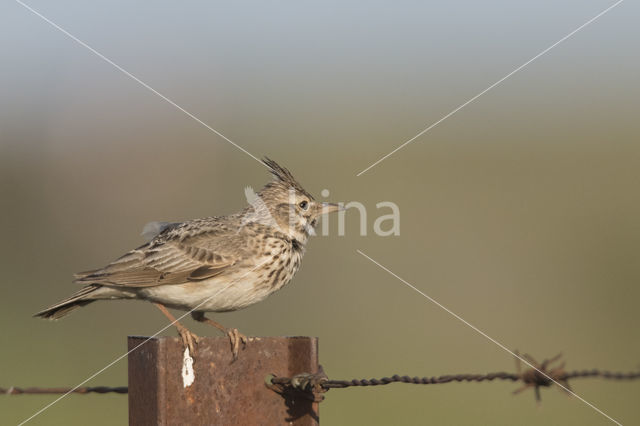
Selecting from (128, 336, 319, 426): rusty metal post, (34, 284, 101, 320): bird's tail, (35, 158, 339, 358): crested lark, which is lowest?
(128, 336, 319, 426): rusty metal post

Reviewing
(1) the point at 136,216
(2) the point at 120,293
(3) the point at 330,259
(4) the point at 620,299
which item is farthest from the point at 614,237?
(2) the point at 120,293

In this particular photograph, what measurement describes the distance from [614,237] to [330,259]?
6724 millimetres

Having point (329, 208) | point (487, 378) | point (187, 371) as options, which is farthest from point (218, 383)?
point (329, 208)

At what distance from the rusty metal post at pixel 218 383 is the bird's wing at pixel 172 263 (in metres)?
2.02

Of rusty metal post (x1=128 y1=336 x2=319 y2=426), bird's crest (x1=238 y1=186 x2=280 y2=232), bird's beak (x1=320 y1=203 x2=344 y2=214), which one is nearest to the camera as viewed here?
rusty metal post (x1=128 y1=336 x2=319 y2=426)

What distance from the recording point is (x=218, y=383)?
4266mm

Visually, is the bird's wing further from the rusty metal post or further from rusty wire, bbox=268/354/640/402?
rusty wire, bbox=268/354/640/402

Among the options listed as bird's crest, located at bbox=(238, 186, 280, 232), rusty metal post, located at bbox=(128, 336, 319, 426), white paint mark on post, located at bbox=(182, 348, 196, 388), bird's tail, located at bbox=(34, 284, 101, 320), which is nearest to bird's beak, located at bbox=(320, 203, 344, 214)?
bird's crest, located at bbox=(238, 186, 280, 232)

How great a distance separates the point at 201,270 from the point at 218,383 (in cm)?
237

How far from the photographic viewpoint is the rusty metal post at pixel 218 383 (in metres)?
4.17

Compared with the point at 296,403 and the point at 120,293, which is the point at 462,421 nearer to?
the point at 120,293

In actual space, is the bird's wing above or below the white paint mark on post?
above

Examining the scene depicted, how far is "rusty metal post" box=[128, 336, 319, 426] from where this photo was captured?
417 centimetres

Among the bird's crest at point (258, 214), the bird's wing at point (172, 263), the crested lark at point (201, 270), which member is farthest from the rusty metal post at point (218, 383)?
the bird's crest at point (258, 214)
